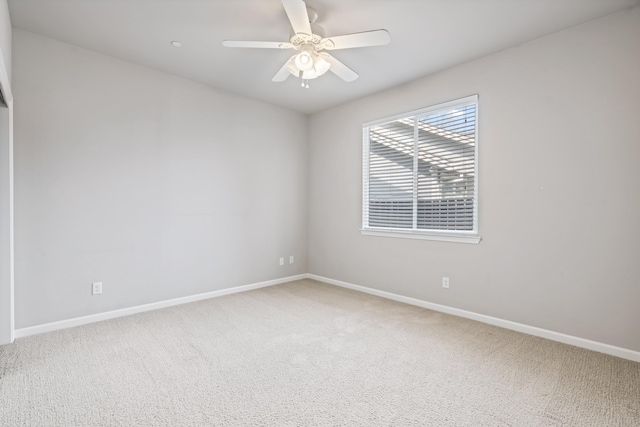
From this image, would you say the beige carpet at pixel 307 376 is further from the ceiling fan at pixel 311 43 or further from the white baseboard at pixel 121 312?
the ceiling fan at pixel 311 43

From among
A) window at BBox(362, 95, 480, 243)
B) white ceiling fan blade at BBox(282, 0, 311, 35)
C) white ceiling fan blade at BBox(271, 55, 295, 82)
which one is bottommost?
window at BBox(362, 95, 480, 243)

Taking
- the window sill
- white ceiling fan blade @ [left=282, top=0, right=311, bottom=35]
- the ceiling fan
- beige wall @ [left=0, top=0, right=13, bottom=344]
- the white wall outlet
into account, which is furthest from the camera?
the window sill

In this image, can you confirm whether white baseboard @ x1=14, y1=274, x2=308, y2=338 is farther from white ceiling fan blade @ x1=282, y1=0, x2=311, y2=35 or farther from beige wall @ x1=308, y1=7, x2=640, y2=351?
white ceiling fan blade @ x1=282, y1=0, x2=311, y2=35

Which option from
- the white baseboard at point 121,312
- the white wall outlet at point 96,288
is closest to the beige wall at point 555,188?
the white baseboard at point 121,312

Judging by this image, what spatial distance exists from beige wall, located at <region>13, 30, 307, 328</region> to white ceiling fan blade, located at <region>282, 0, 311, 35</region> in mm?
2156

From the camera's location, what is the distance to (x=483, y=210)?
10.6 feet

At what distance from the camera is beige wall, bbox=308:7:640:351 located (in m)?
2.47

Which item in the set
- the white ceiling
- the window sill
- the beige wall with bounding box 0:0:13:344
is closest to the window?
the window sill

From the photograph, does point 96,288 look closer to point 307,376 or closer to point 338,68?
point 307,376

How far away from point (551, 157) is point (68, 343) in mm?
4478

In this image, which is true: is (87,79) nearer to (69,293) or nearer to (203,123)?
(203,123)

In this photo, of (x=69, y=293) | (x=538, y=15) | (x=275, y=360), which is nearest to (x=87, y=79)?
(x=69, y=293)

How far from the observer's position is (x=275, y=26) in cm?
268

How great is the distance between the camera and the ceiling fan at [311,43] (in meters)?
2.15
